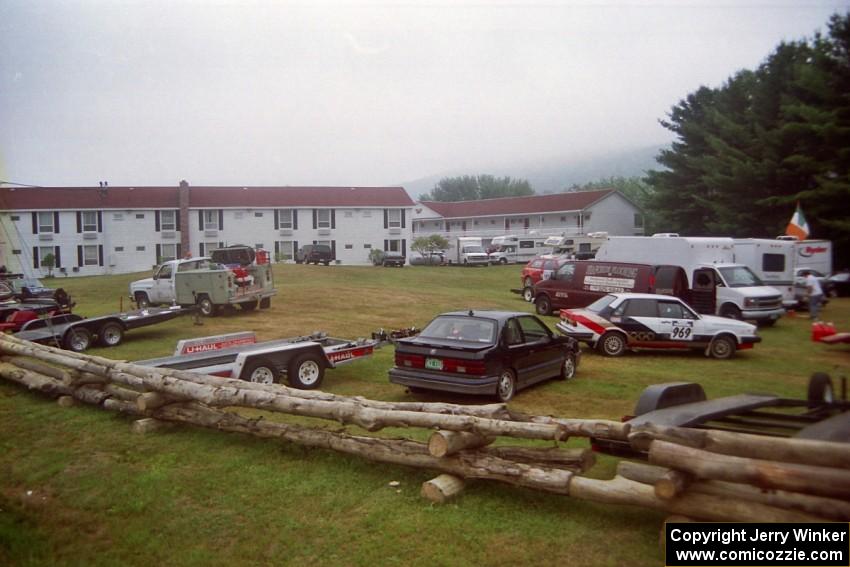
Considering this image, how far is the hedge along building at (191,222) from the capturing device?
48312mm

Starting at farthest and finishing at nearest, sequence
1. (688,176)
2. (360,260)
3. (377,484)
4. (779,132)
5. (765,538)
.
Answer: (360,260), (688,176), (779,132), (377,484), (765,538)

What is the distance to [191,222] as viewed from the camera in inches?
1993

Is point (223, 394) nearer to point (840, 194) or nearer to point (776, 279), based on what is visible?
point (840, 194)

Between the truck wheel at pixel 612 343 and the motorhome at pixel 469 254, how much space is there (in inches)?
1315

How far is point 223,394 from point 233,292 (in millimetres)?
14149

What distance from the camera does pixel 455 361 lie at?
33.0ft

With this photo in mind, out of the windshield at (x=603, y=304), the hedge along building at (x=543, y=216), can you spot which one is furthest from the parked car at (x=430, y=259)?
the windshield at (x=603, y=304)

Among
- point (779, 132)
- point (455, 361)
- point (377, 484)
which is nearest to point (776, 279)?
point (779, 132)

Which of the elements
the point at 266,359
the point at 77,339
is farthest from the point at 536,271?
the point at 266,359

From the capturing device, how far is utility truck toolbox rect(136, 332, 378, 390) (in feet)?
35.0

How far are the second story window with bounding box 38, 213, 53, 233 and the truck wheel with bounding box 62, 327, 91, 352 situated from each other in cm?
3733

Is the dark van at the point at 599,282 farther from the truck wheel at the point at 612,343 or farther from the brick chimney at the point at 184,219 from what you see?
the brick chimney at the point at 184,219

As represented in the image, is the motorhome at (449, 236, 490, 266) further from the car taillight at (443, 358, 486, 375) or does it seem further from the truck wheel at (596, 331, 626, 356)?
the car taillight at (443, 358, 486, 375)

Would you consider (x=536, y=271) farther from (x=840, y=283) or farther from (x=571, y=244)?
(x=571, y=244)
